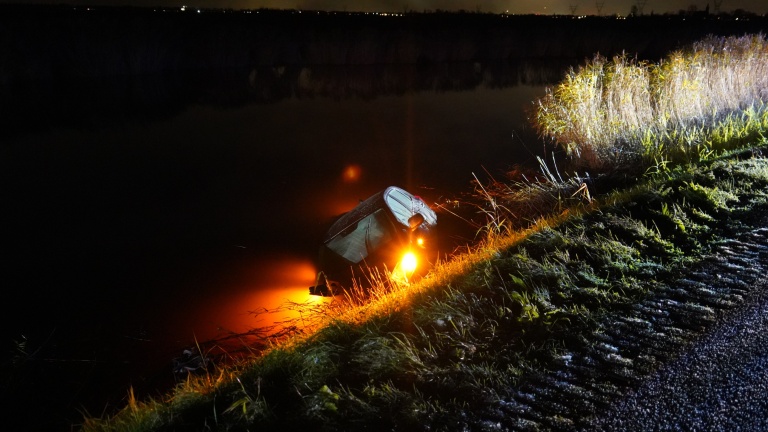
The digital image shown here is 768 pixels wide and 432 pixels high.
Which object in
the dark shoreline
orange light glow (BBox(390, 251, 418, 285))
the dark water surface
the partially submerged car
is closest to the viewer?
the dark water surface

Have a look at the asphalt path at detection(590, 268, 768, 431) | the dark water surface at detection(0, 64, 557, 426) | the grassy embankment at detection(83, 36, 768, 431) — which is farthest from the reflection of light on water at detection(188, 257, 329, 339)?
the asphalt path at detection(590, 268, 768, 431)

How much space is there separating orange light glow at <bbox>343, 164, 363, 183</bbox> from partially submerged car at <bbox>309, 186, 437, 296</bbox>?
543 centimetres

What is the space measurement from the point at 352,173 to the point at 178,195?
176 inches

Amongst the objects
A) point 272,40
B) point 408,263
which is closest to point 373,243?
point 408,263

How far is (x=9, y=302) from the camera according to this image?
826cm

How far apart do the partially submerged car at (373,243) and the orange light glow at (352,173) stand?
5.43 m

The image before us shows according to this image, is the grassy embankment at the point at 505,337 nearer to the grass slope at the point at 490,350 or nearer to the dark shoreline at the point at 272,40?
the grass slope at the point at 490,350

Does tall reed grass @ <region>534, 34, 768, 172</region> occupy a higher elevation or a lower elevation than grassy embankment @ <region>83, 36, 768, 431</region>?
higher

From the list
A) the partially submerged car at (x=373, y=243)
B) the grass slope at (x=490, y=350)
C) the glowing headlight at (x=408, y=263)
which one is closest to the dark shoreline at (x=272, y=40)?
the partially submerged car at (x=373, y=243)

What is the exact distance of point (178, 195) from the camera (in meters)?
13.4

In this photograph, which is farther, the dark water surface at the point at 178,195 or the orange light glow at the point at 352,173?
the orange light glow at the point at 352,173

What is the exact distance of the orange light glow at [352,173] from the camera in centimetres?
1370

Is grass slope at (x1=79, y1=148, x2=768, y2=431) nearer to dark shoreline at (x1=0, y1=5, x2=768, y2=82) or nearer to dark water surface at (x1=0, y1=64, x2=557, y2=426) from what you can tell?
dark water surface at (x1=0, y1=64, x2=557, y2=426)

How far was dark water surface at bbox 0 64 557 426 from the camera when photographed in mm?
7086
